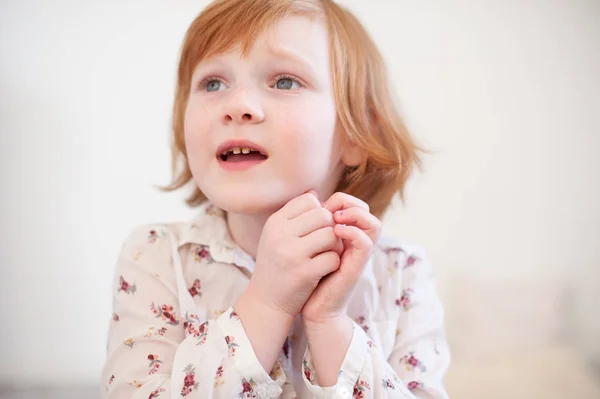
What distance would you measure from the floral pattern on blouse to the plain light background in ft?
1.37

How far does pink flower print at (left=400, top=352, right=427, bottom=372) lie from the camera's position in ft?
2.97

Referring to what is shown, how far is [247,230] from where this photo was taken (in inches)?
37.3

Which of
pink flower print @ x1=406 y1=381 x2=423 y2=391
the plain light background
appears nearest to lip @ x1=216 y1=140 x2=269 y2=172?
pink flower print @ x1=406 y1=381 x2=423 y2=391

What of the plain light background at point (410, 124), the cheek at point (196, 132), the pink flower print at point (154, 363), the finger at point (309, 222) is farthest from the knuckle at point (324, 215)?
the plain light background at point (410, 124)

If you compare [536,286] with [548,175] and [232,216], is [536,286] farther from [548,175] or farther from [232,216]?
[232,216]

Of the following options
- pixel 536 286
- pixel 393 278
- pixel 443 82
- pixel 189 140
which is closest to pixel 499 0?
pixel 443 82

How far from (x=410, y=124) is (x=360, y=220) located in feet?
1.63

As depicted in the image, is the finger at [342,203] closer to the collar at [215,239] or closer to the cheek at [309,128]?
the cheek at [309,128]

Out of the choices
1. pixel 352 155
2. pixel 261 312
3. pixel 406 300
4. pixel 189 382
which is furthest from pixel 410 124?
pixel 189 382

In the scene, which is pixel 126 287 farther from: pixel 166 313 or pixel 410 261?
pixel 410 261

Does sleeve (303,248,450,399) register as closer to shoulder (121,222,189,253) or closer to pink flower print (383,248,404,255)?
pink flower print (383,248,404,255)

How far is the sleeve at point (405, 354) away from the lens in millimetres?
750

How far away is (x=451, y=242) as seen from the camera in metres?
1.46

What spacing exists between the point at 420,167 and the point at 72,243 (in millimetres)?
798
